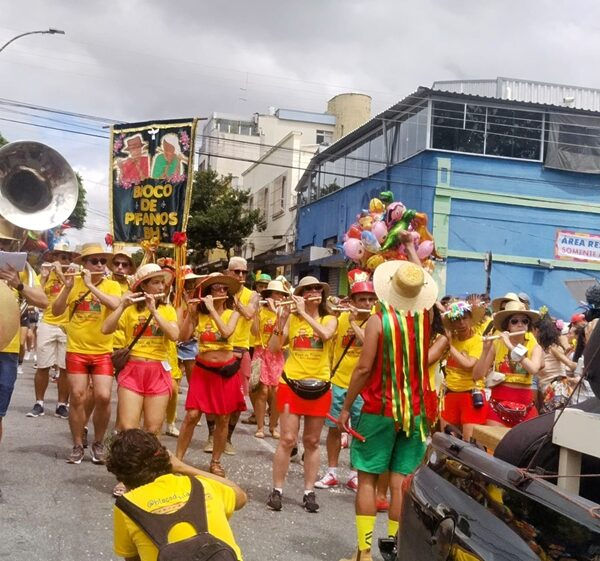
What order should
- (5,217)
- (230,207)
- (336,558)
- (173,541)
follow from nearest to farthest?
(173,541)
(336,558)
(5,217)
(230,207)

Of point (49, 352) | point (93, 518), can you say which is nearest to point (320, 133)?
point (49, 352)

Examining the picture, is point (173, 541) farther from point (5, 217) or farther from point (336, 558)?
point (5, 217)

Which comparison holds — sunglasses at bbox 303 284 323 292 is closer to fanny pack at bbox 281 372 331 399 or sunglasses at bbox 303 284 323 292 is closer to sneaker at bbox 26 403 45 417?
fanny pack at bbox 281 372 331 399

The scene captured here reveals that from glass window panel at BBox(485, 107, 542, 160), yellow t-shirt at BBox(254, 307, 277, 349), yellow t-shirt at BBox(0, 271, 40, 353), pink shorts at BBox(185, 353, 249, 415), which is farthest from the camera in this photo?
glass window panel at BBox(485, 107, 542, 160)

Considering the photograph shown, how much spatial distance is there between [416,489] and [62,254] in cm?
638

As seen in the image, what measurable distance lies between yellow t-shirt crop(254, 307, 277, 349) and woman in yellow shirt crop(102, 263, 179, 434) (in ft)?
11.8

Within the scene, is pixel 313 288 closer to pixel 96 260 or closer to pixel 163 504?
pixel 96 260

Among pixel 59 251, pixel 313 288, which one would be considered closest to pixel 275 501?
pixel 313 288

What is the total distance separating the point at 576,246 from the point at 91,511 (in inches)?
797

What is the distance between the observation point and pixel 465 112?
23047 millimetres

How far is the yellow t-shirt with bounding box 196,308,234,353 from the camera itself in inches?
294

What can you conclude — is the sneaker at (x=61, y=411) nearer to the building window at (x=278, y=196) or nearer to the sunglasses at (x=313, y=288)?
the sunglasses at (x=313, y=288)

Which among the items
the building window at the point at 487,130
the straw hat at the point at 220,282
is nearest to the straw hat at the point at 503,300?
the straw hat at the point at 220,282

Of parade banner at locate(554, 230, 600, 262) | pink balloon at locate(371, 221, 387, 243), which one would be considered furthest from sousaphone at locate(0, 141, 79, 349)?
parade banner at locate(554, 230, 600, 262)
